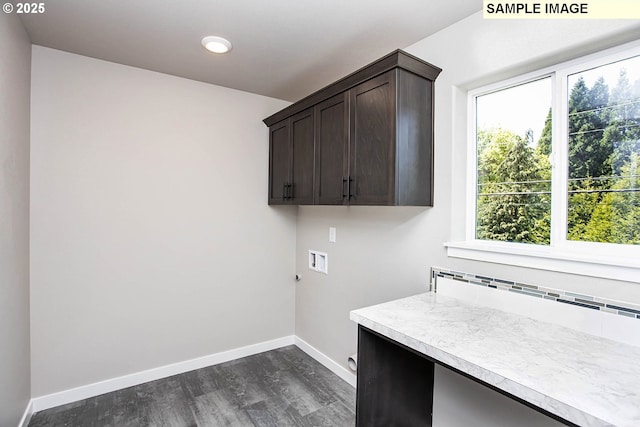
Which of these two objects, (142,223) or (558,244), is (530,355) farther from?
(142,223)

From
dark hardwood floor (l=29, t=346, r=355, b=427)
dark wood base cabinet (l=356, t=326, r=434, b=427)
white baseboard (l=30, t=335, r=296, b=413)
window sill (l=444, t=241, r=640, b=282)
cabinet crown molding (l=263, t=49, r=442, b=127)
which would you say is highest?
cabinet crown molding (l=263, t=49, r=442, b=127)

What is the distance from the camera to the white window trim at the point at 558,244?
1.27m

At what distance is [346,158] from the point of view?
2020mm

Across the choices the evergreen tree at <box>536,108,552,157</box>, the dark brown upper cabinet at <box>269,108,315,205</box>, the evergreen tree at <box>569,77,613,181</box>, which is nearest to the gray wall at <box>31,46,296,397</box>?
the dark brown upper cabinet at <box>269,108,315,205</box>

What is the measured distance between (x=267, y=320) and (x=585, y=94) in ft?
9.33

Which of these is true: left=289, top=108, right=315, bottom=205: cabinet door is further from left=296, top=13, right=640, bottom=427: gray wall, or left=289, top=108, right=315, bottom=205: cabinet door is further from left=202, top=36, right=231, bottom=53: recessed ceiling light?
left=202, top=36, right=231, bottom=53: recessed ceiling light

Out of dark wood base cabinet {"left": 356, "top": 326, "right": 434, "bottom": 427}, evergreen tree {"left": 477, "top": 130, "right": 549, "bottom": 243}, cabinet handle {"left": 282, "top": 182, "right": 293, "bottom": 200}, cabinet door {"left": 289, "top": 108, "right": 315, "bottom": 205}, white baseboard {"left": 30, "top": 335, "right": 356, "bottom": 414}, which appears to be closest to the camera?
dark wood base cabinet {"left": 356, "top": 326, "right": 434, "bottom": 427}

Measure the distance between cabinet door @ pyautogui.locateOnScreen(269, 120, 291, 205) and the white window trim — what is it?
145cm

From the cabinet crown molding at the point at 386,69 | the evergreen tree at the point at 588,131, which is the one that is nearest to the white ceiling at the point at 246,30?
the cabinet crown molding at the point at 386,69

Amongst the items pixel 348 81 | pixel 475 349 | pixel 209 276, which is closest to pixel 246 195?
pixel 209 276

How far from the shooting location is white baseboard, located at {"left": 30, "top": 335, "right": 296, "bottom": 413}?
217cm

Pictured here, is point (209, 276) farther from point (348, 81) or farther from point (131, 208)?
point (348, 81)

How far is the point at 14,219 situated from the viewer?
70.7 inches

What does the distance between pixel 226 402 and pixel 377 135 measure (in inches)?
81.0
